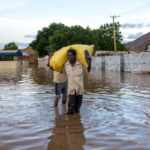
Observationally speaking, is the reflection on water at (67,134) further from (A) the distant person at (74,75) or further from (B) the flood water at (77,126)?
(A) the distant person at (74,75)

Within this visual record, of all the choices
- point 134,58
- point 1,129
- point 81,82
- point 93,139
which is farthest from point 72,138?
point 134,58

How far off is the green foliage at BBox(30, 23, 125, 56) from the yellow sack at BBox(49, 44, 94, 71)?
59424 millimetres

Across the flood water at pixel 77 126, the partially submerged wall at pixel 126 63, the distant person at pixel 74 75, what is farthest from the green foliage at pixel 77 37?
the distant person at pixel 74 75

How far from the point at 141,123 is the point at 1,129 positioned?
2.83 metres

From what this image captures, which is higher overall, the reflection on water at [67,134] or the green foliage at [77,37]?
the green foliage at [77,37]

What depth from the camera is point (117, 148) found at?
6.87m

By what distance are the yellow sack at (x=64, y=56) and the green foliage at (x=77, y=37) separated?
2340 inches

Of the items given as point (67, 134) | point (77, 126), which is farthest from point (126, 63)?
point (67, 134)

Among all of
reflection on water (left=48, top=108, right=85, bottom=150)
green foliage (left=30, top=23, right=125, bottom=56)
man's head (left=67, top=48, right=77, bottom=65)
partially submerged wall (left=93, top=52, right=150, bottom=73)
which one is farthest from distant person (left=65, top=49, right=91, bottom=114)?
green foliage (left=30, top=23, right=125, bottom=56)

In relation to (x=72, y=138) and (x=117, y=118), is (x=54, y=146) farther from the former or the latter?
(x=117, y=118)

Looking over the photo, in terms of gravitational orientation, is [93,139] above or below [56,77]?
below

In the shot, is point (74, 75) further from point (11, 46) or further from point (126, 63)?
point (11, 46)

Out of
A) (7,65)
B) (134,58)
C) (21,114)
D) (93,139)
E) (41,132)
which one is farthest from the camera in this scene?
(7,65)

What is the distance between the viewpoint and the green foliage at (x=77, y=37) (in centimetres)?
7562
